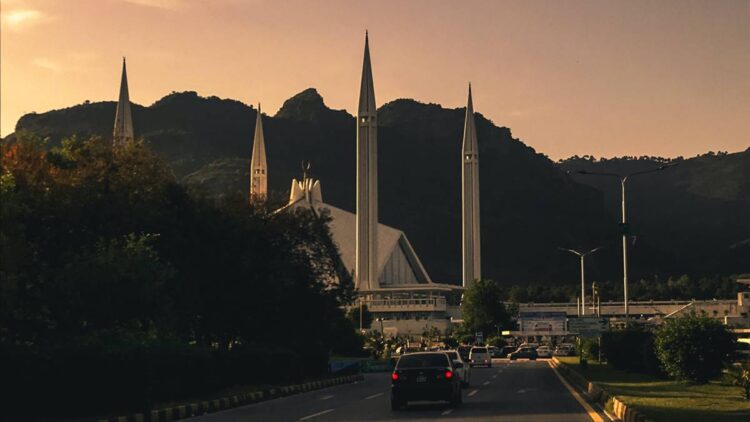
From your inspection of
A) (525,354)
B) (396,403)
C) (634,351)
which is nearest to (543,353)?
(525,354)

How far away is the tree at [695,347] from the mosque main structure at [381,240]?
88.8 metres

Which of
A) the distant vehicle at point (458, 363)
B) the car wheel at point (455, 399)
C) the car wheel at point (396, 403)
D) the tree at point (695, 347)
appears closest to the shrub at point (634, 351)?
the tree at point (695, 347)

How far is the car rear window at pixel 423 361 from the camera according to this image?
91.1 ft

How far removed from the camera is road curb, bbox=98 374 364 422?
25.2 metres

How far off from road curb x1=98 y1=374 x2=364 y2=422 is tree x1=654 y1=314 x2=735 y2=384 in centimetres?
1317

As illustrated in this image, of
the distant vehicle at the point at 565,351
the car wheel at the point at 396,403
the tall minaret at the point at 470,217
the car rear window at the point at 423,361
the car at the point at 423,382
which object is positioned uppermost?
the tall minaret at the point at 470,217

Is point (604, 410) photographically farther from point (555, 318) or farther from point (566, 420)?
point (555, 318)

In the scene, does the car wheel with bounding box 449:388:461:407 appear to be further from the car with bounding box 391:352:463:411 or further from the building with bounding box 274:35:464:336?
the building with bounding box 274:35:464:336

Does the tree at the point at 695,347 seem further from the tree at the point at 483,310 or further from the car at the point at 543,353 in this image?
the tree at the point at 483,310

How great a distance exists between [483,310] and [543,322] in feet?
132

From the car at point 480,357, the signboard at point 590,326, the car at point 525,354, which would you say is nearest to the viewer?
the signboard at point 590,326

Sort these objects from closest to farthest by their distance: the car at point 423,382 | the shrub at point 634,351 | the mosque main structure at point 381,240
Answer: the car at point 423,382 < the shrub at point 634,351 < the mosque main structure at point 381,240

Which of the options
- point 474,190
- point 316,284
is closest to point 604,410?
point 316,284

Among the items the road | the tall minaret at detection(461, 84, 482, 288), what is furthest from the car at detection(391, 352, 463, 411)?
the tall minaret at detection(461, 84, 482, 288)
